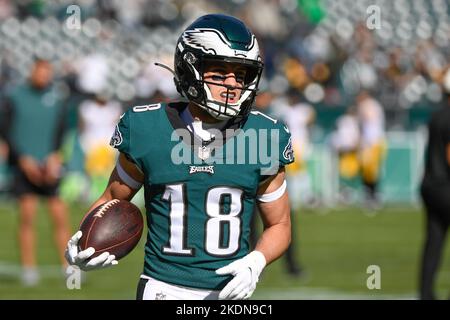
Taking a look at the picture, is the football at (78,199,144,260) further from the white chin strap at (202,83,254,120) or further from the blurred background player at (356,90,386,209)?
the blurred background player at (356,90,386,209)

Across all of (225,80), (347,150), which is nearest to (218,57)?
(225,80)

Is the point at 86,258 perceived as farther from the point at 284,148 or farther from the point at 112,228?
the point at 284,148

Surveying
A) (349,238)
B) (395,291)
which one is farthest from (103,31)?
(395,291)

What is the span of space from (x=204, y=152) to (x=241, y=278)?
2.06 ft

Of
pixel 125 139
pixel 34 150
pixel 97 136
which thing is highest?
pixel 125 139

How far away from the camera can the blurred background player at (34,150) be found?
10.6 m

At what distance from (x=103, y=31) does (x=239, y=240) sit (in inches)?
703

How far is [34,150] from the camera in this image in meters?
10.7

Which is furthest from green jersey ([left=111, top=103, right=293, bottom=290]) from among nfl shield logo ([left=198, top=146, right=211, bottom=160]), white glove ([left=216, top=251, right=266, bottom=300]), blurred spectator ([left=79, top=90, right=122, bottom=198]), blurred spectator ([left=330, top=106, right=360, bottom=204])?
blurred spectator ([left=330, top=106, right=360, bottom=204])

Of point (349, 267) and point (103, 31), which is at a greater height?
point (103, 31)

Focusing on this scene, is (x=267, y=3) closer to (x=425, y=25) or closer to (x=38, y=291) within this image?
(x=425, y=25)

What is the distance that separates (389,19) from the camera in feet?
72.1

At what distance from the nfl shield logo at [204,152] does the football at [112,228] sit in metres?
0.35
